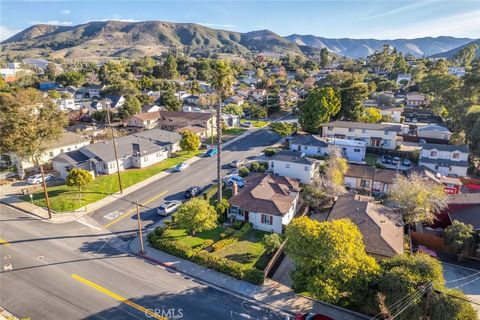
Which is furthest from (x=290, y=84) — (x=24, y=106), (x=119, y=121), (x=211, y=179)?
(x=24, y=106)

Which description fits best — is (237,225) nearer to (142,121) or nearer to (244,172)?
(244,172)

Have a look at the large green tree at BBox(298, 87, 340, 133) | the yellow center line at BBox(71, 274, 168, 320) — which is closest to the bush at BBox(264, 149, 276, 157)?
the large green tree at BBox(298, 87, 340, 133)

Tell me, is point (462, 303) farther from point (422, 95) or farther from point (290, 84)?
point (290, 84)

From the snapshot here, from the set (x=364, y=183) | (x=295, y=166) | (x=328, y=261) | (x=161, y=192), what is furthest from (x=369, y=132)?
(x=328, y=261)

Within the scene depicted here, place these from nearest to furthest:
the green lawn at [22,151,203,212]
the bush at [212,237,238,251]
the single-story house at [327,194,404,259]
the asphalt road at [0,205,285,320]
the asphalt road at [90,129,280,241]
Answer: the asphalt road at [0,205,285,320]
the single-story house at [327,194,404,259]
the bush at [212,237,238,251]
the asphalt road at [90,129,280,241]
the green lawn at [22,151,203,212]

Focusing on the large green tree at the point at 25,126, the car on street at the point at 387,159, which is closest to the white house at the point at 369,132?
the car on street at the point at 387,159

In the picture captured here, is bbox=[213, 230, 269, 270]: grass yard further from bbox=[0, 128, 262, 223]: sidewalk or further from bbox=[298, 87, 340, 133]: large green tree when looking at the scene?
bbox=[298, 87, 340, 133]: large green tree
